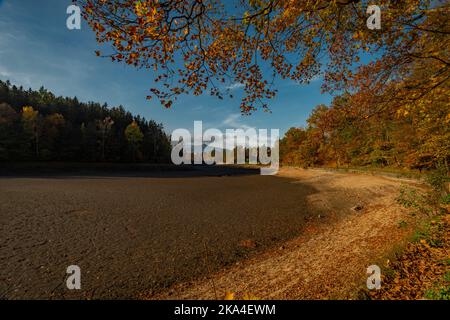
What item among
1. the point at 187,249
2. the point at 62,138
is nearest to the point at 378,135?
the point at 187,249

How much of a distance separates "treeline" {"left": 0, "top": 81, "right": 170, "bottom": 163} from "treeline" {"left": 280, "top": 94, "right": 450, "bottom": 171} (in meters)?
51.8

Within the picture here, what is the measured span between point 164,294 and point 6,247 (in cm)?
587

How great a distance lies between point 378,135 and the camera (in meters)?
9.69

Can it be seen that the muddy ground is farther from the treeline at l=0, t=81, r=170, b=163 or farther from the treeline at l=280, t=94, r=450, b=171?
the treeline at l=0, t=81, r=170, b=163

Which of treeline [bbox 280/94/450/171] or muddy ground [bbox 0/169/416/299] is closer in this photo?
muddy ground [bbox 0/169/416/299]

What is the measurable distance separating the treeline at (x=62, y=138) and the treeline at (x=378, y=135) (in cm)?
5184

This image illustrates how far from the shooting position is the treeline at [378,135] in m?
6.16

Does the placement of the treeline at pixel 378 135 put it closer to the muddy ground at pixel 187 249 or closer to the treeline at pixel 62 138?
the muddy ground at pixel 187 249

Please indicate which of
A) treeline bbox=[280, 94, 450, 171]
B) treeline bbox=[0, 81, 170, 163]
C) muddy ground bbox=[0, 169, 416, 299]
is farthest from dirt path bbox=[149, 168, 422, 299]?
treeline bbox=[0, 81, 170, 163]

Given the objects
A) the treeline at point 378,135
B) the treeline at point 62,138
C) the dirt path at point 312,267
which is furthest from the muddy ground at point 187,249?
the treeline at point 62,138

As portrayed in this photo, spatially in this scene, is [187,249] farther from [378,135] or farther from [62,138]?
[62,138]

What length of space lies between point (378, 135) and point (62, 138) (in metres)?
68.8

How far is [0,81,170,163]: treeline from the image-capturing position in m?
44.7

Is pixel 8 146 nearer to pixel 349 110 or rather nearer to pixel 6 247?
pixel 6 247
